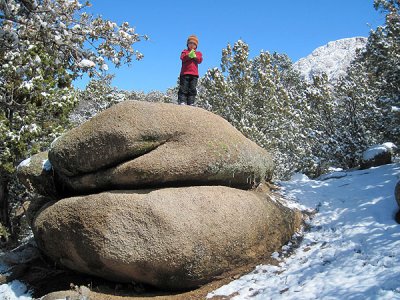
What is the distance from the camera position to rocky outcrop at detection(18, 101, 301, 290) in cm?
659

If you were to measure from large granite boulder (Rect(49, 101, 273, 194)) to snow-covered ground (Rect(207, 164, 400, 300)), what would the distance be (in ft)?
7.54

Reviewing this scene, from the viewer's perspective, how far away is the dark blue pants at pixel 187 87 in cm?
985

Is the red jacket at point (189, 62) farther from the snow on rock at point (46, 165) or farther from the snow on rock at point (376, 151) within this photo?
the snow on rock at point (376, 151)

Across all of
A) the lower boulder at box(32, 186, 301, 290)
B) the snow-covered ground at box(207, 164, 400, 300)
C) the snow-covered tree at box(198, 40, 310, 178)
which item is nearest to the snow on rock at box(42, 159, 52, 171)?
the lower boulder at box(32, 186, 301, 290)

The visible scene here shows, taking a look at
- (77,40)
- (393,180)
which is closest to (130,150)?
(77,40)

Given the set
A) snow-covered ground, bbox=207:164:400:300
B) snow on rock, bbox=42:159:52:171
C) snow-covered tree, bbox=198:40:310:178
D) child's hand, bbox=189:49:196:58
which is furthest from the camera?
snow-covered tree, bbox=198:40:310:178

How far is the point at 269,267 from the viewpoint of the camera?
6898mm

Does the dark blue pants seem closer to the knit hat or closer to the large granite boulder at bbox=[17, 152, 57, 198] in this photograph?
the knit hat

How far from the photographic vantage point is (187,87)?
993cm

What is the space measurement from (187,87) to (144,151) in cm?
319

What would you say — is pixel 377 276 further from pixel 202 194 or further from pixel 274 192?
pixel 274 192

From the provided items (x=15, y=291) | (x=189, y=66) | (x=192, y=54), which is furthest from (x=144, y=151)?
(x=15, y=291)

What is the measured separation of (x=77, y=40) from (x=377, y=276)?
8908mm

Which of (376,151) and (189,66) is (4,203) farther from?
(376,151)
